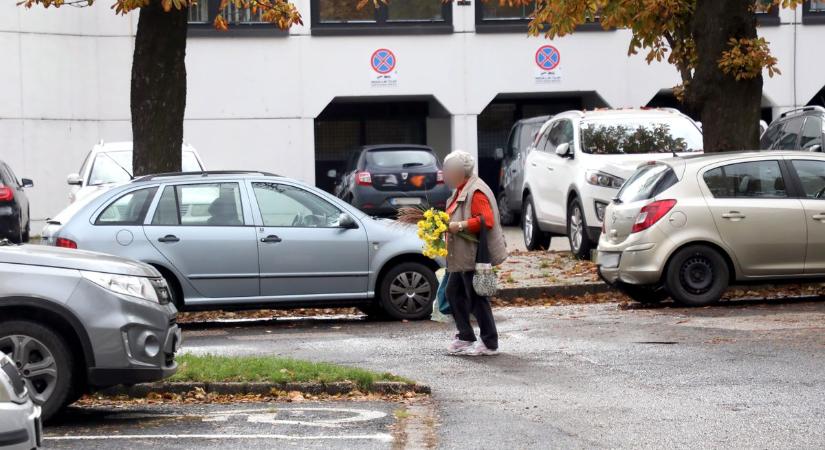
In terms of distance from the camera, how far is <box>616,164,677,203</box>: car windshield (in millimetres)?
15219

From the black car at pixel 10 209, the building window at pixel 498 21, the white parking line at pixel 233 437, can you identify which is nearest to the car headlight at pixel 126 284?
the white parking line at pixel 233 437

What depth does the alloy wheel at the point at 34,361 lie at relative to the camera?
28.9 ft

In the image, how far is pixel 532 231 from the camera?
2175 centimetres

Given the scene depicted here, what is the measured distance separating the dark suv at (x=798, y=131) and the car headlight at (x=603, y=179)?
2675mm

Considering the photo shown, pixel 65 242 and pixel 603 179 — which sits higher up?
pixel 603 179

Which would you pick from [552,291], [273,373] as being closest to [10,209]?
[552,291]

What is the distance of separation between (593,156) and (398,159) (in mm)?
7288

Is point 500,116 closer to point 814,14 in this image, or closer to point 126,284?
point 814,14

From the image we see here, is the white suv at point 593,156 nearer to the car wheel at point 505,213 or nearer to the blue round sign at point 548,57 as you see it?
the car wheel at point 505,213

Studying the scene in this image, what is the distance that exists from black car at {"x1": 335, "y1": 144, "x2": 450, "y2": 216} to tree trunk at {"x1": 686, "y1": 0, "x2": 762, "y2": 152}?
8.01m

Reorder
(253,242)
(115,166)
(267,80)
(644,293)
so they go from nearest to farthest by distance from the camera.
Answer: (253,242) → (644,293) → (115,166) → (267,80)

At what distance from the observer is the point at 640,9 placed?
60.5ft

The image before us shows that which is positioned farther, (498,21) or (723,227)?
(498,21)

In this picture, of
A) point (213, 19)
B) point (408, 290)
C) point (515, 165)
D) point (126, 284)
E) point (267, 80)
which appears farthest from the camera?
point (267, 80)
